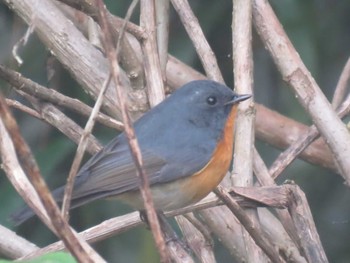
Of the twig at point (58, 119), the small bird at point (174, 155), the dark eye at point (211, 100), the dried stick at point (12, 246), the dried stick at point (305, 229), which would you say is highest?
the twig at point (58, 119)

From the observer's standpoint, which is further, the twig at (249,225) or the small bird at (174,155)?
the small bird at (174,155)

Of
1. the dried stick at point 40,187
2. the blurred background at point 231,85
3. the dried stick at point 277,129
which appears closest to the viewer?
the dried stick at point 40,187

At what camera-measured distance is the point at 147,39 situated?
3.79m

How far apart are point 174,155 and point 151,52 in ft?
1.44

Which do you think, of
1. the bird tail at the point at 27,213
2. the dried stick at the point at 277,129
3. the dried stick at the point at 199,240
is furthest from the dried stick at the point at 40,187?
the dried stick at the point at 277,129

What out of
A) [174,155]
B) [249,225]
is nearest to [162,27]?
[174,155]

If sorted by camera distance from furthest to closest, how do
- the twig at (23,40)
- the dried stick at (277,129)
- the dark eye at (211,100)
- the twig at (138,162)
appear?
the dried stick at (277,129), the dark eye at (211,100), the twig at (23,40), the twig at (138,162)

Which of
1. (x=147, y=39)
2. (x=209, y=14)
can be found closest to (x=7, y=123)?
(x=147, y=39)

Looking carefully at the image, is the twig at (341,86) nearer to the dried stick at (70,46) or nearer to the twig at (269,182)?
the twig at (269,182)

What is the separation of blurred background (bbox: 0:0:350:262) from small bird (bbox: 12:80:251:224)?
1.07 meters

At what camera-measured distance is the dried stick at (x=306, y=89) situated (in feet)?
11.5

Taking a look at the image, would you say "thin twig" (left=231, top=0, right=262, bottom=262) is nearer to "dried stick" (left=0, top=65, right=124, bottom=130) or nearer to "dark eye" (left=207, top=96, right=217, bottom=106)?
"dark eye" (left=207, top=96, right=217, bottom=106)

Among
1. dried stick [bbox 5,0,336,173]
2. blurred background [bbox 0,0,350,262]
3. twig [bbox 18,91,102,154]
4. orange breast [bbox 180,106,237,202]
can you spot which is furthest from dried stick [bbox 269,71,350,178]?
blurred background [bbox 0,0,350,262]

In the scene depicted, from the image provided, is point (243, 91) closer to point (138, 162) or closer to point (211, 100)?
point (211, 100)
